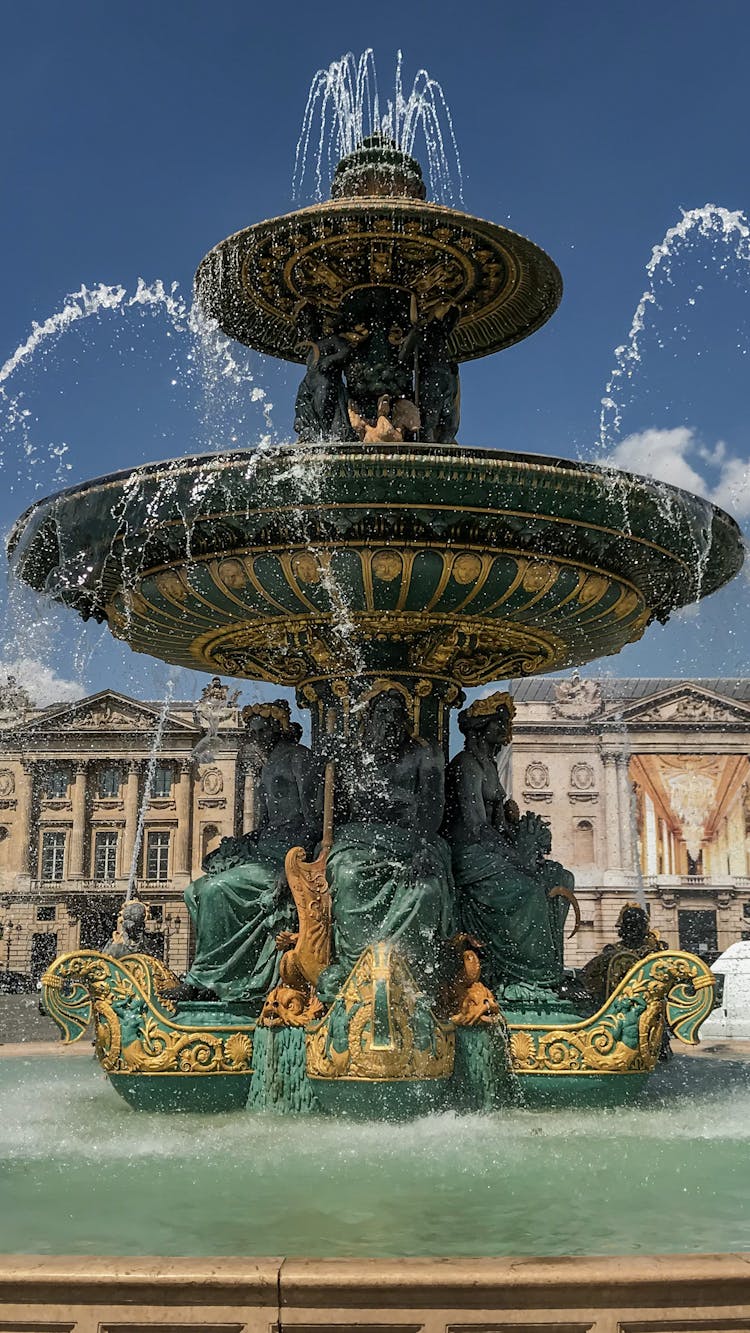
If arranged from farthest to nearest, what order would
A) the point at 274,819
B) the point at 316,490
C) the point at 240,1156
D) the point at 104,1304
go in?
the point at 274,819 < the point at 316,490 < the point at 240,1156 < the point at 104,1304

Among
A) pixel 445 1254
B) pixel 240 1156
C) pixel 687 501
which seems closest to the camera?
pixel 445 1254

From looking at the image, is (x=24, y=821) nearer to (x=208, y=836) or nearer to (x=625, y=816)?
(x=208, y=836)

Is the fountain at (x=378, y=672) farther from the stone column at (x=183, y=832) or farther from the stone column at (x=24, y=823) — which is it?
the stone column at (x=24, y=823)

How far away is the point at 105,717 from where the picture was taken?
63500mm

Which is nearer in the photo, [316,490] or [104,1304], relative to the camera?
[104,1304]

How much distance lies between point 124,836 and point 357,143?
186ft

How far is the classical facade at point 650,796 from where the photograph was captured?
2311 inches

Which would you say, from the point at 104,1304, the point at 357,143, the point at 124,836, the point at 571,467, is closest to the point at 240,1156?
the point at 104,1304

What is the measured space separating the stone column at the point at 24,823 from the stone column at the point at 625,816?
27.8 meters

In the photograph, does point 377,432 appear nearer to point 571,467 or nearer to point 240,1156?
point 571,467

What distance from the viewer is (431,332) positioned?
26.6 ft

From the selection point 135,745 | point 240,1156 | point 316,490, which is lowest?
point 240,1156

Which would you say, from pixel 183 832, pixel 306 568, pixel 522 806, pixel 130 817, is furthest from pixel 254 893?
pixel 130 817

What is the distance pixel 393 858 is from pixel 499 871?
0.72 meters
